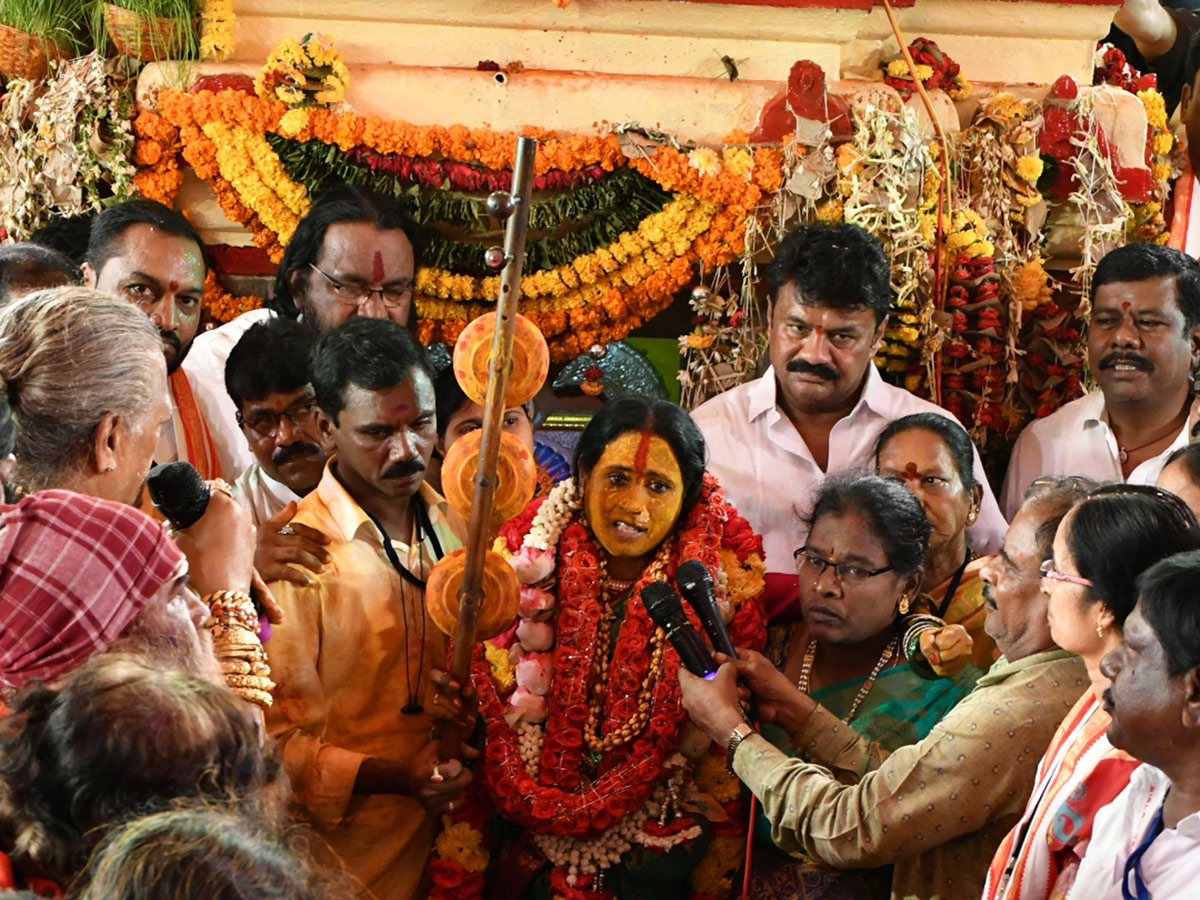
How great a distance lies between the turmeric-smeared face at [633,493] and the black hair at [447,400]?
0.68 meters

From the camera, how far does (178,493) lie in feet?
8.70

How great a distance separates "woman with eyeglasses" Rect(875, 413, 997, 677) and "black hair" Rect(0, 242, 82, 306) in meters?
2.03

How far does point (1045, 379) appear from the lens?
16.1 feet

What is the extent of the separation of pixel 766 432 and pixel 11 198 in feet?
8.12

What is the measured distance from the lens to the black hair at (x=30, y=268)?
3387 millimetres

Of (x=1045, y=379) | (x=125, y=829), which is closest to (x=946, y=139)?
(x=1045, y=379)

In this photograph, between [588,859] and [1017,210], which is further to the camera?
[1017,210]

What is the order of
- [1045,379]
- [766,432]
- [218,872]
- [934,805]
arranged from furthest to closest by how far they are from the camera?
[1045,379]
[766,432]
[934,805]
[218,872]

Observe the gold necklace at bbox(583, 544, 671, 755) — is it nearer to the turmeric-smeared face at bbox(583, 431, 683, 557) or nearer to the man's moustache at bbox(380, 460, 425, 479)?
the turmeric-smeared face at bbox(583, 431, 683, 557)

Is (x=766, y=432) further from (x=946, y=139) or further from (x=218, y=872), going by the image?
(x=218, y=872)

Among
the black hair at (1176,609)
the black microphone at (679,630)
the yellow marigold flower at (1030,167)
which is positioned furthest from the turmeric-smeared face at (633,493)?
the yellow marigold flower at (1030,167)

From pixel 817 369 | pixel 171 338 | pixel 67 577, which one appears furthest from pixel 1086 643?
pixel 171 338

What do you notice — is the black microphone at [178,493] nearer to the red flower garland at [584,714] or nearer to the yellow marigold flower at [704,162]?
the red flower garland at [584,714]

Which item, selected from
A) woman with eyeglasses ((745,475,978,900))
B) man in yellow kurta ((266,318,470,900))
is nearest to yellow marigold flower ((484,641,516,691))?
man in yellow kurta ((266,318,470,900))
